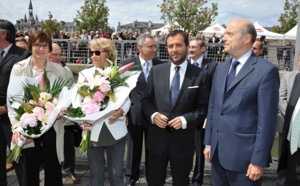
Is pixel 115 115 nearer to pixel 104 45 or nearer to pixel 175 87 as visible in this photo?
pixel 175 87

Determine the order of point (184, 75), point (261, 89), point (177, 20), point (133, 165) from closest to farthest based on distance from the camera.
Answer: point (261, 89), point (184, 75), point (133, 165), point (177, 20)

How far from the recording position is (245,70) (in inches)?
108

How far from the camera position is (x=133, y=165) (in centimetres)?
454

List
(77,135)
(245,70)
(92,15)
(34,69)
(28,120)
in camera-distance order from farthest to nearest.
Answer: (92,15)
(77,135)
(34,69)
(28,120)
(245,70)

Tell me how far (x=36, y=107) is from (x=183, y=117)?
1526 millimetres

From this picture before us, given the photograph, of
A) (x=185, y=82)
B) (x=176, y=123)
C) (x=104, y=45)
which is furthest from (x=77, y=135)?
(x=185, y=82)

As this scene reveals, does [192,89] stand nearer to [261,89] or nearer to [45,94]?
[261,89]

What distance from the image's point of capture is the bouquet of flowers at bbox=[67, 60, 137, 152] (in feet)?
9.58

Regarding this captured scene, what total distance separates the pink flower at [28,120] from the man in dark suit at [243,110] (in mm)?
1821

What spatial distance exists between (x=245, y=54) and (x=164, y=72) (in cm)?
94

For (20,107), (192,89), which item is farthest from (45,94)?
(192,89)

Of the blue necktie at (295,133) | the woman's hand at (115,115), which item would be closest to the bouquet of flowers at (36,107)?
the woman's hand at (115,115)

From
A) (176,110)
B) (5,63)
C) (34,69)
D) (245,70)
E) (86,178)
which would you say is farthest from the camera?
(86,178)

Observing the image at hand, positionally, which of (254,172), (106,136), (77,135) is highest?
(106,136)
